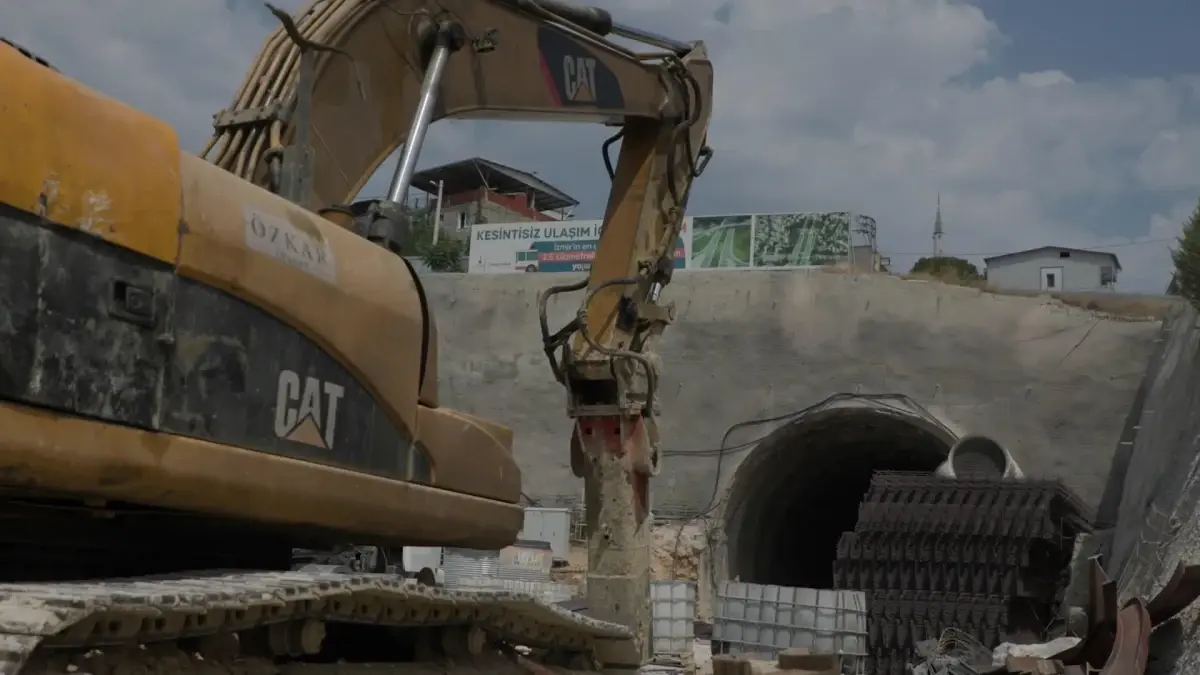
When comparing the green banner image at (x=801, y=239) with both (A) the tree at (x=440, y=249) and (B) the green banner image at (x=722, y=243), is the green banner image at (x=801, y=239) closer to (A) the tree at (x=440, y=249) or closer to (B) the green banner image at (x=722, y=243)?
(B) the green banner image at (x=722, y=243)

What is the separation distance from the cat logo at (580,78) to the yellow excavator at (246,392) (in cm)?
116

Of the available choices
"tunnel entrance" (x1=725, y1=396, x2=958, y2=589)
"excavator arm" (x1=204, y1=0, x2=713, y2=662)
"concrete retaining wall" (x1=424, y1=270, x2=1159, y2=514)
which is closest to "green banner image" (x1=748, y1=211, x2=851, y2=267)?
"tunnel entrance" (x1=725, y1=396, x2=958, y2=589)

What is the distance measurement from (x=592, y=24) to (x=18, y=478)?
5.25 m

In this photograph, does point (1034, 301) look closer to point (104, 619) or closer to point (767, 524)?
point (767, 524)

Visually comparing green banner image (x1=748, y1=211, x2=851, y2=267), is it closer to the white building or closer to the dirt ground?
the white building

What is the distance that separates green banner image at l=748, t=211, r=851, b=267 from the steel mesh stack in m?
17.0

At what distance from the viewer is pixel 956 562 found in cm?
1227

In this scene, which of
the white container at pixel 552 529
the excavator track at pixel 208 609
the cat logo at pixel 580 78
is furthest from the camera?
the white container at pixel 552 529

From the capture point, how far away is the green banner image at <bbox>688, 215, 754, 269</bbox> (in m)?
32.2

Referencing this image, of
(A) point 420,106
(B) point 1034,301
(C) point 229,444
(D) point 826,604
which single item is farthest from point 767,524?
(C) point 229,444

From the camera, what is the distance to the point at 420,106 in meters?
5.24

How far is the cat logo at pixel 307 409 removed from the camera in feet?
11.5

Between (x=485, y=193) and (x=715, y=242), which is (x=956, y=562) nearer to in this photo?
(x=715, y=242)

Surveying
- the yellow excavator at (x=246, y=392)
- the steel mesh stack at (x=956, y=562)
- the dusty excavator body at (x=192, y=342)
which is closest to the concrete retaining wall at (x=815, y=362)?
the steel mesh stack at (x=956, y=562)
